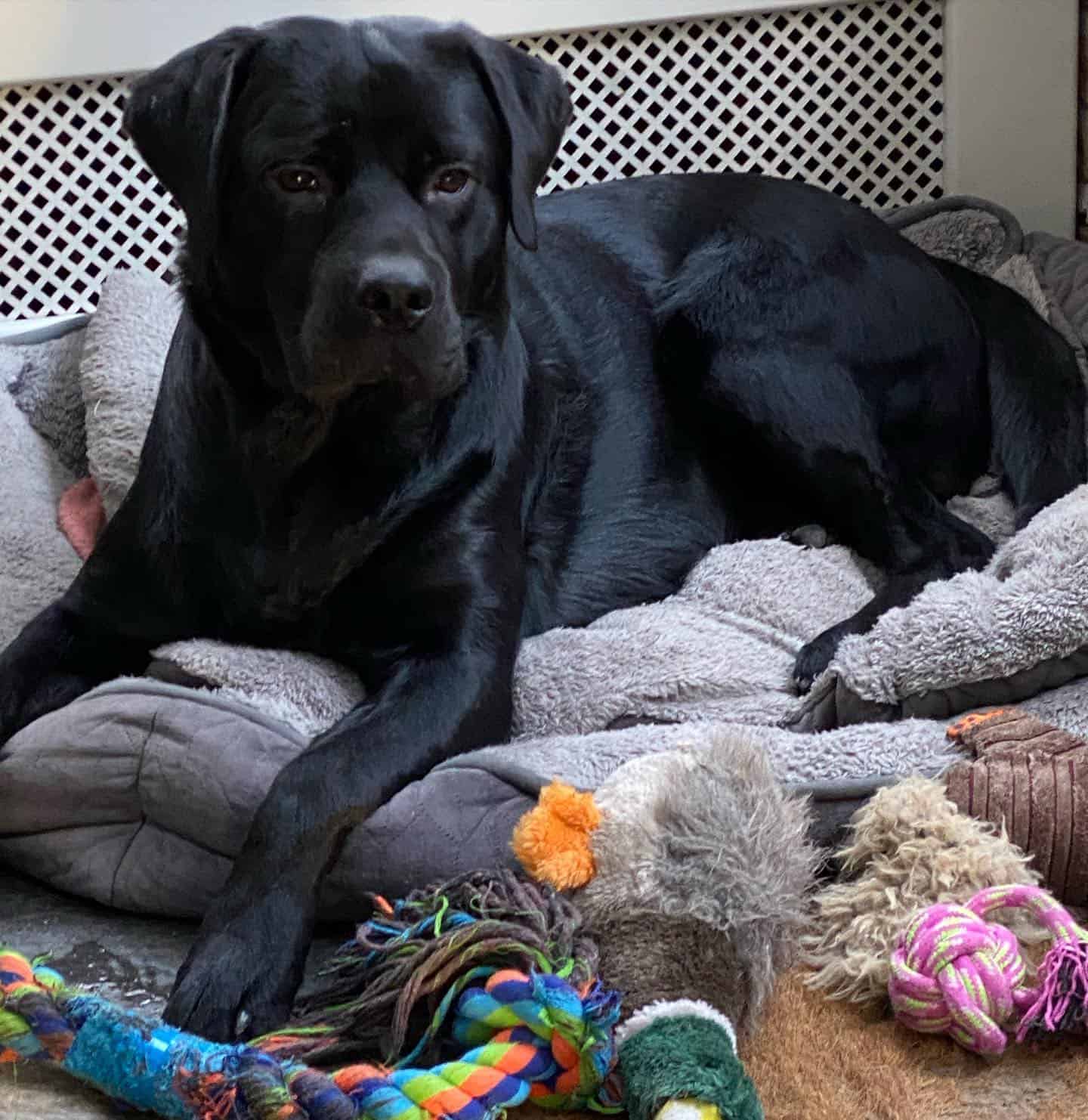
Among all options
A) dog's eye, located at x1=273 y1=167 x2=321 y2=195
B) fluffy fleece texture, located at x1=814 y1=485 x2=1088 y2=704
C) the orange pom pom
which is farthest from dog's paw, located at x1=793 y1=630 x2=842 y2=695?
dog's eye, located at x1=273 y1=167 x2=321 y2=195

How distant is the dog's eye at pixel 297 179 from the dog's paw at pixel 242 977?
0.75 metres

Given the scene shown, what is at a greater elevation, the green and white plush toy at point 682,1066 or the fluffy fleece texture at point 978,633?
the green and white plush toy at point 682,1066

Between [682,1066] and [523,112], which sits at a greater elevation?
[523,112]

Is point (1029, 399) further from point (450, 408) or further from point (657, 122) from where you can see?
point (450, 408)

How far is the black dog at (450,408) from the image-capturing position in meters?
1.59

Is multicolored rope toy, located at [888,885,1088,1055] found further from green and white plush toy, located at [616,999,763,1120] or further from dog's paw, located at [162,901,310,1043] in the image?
dog's paw, located at [162,901,310,1043]

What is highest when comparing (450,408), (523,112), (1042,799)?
(523,112)

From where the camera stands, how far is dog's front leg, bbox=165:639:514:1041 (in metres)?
1.32

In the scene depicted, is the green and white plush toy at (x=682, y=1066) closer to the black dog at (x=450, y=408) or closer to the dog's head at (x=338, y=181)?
the black dog at (x=450, y=408)

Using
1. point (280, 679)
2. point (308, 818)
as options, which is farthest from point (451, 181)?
point (308, 818)

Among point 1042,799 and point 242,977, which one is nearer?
point 242,977

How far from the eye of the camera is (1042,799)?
1.47 m

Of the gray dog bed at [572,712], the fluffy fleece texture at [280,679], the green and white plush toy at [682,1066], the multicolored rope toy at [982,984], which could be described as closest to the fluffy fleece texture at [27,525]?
the gray dog bed at [572,712]

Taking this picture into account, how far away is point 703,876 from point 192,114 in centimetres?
98
